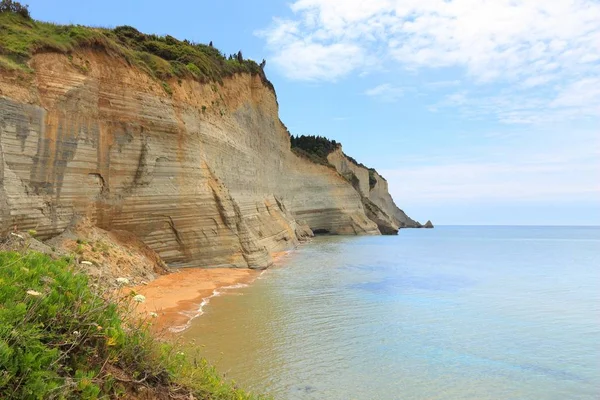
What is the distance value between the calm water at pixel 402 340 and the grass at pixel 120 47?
8.73 m

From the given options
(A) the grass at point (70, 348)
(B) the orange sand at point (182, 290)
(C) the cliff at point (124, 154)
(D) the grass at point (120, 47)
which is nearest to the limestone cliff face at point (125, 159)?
(C) the cliff at point (124, 154)

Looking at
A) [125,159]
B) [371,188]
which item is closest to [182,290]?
[125,159]

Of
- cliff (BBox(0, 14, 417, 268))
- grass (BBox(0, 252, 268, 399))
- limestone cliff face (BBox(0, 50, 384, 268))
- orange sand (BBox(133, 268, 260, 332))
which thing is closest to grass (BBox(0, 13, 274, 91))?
cliff (BBox(0, 14, 417, 268))

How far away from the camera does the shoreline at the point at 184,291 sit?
9728 millimetres

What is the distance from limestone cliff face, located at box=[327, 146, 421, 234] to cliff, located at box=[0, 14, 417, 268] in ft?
146

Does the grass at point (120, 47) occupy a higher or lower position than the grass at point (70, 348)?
higher

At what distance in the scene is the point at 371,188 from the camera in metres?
81.4

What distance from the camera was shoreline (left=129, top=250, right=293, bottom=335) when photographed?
9728 millimetres

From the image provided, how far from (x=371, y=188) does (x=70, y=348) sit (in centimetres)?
8005

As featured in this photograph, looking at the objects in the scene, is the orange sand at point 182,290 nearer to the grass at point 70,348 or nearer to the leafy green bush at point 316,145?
the grass at point 70,348

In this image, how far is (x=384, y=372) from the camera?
24.3 ft

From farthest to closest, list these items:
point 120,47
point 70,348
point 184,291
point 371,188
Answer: point 371,188 < point 120,47 < point 184,291 < point 70,348

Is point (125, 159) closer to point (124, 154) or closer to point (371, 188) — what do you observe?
point (124, 154)

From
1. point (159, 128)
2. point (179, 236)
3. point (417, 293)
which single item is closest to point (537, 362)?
point (417, 293)
